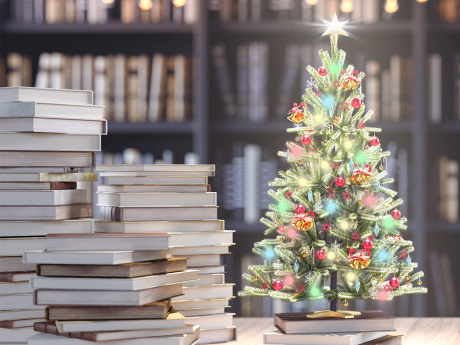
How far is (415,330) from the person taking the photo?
3.96 ft

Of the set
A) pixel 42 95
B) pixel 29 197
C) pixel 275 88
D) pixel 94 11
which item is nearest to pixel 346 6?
pixel 275 88

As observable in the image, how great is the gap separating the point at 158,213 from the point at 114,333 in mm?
268

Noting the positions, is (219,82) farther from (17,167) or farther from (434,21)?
(17,167)

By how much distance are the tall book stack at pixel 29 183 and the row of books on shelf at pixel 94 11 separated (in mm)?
946

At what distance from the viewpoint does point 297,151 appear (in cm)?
110

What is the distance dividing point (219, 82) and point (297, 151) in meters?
0.93

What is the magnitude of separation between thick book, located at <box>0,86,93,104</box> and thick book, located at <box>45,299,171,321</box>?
16.2 inches

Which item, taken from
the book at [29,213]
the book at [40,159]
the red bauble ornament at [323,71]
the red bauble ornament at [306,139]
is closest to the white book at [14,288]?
the book at [29,213]

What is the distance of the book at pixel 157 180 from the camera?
42.8 inches

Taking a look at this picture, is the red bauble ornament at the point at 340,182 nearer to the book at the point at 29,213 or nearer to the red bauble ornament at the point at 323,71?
the red bauble ornament at the point at 323,71

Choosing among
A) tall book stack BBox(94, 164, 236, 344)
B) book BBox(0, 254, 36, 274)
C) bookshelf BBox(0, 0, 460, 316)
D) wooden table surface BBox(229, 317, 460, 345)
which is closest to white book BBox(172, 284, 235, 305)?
tall book stack BBox(94, 164, 236, 344)

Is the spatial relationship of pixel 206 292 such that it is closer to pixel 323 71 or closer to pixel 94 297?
pixel 94 297

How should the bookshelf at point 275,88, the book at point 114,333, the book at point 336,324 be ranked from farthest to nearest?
the bookshelf at point 275,88 < the book at point 336,324 < the book at point 114,333

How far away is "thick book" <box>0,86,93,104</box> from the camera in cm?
106
